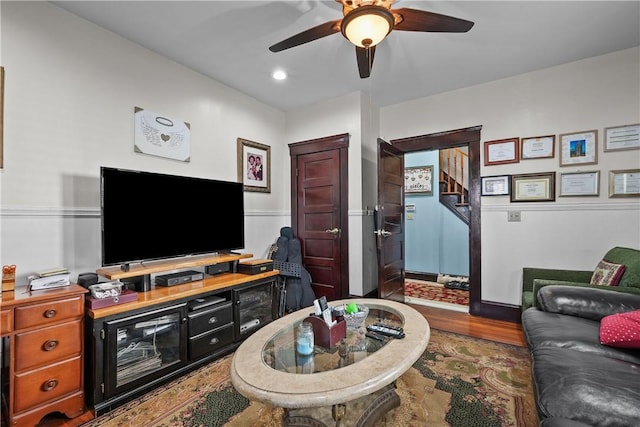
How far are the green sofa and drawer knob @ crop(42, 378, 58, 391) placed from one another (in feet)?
10.4

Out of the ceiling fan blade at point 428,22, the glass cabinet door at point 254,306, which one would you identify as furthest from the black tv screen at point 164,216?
the ceiling fan blade at point 428,22

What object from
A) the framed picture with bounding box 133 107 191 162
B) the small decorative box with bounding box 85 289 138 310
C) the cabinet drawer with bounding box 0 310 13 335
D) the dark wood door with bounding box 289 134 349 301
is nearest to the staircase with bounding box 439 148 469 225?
the dark wood door with bounding box 289 134 349 301

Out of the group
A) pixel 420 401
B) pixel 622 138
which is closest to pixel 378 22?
pixel 420 401

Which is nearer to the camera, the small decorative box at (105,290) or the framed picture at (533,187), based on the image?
the small decorative box at (105,290)

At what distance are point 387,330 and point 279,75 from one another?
2691 millimetres

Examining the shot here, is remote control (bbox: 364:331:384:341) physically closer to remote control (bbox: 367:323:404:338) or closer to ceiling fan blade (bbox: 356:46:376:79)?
remote control (bbox: 367:323:404:338)

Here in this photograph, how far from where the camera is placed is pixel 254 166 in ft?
11.9

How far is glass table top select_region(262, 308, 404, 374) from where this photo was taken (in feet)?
4.32

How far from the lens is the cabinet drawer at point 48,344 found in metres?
1.54

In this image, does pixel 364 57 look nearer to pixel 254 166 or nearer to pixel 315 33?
pixel 315 33

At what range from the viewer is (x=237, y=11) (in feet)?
6.98

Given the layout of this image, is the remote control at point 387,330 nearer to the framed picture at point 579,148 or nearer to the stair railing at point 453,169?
the framed picture at point 579,148

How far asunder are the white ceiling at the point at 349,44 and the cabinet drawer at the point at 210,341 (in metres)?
2.43

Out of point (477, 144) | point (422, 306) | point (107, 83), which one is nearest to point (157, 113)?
point (107, 83)
